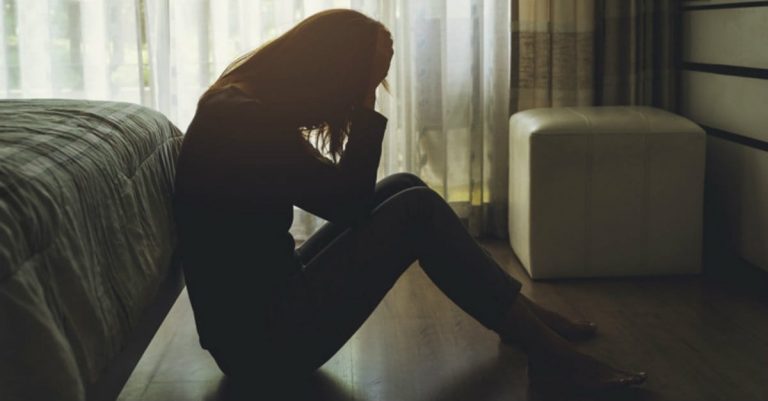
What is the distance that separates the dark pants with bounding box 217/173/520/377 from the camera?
1.77 m

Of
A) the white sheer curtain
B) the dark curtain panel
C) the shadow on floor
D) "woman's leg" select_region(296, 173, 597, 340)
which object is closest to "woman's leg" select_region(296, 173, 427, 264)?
"woman's leg" select_region(296, 173, 597, 340)

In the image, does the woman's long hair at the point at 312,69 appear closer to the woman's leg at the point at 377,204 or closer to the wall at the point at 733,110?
the woman's leg at the point at 377,204

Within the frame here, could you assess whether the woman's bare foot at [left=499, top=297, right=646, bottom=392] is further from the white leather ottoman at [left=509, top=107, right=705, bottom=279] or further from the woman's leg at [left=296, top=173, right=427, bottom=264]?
the white leather ottoman at [left=509, top=107, right=705, bottom=279]

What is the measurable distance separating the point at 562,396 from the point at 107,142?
40.3 inches

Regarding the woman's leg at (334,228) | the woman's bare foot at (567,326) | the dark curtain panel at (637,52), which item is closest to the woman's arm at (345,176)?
the woman's leg at (334,228)

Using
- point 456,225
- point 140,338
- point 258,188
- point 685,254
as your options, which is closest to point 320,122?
point 258,188

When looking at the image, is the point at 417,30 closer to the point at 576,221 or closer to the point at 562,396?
the point at 576,221

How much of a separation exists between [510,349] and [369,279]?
51 centimetres

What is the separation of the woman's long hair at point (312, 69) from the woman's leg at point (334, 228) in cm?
28

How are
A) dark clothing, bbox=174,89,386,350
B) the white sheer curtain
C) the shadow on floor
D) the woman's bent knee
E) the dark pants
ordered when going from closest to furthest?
dark clothing, bbox=174,89,386,350, the dark pants, the shadow on floor, the woman's bent knee, the white sheer curtain

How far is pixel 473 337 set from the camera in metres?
2.25

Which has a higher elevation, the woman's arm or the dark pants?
the woman's arm

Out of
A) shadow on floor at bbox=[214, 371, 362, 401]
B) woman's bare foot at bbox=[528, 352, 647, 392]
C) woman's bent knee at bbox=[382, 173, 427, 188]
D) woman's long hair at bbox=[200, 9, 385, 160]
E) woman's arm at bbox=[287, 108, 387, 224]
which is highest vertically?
woman's long hair at bbox=[200, 9, 385, 160]

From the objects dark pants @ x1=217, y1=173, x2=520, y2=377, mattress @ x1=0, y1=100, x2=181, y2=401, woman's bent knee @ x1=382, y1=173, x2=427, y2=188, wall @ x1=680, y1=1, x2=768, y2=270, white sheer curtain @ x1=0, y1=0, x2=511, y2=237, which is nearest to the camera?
mattress @ x1=0, y1=100, x2=181, y2=401
